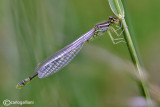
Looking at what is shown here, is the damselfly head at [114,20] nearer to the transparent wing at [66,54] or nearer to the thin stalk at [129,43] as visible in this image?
the transparent wing at [66,54]

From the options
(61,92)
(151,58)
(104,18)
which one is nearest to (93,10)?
(104,18)

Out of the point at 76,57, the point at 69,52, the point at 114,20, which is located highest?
the point at 114,20

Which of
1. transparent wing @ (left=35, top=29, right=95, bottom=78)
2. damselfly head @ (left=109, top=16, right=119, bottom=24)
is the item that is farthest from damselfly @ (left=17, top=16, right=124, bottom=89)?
damselfly head @ (left=109, top=16, right=119, bottom=24)

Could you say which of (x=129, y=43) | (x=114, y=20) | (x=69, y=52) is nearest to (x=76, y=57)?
(x=69, y=52)

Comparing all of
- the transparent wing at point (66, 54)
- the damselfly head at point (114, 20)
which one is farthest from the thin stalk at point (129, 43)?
the transparent wing at point (66, 54)

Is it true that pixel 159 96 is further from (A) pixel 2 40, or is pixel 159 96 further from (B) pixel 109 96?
(A) pixel 2 40

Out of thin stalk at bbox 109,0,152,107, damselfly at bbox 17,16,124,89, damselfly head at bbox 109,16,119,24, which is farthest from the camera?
damselfly at bbox 17,16,124,89

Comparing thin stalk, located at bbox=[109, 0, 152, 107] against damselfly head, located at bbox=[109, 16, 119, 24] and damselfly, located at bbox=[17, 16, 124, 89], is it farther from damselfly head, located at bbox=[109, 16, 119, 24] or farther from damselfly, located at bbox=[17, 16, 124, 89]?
damselfly, located at bbox=[17, 16, 124, 89]

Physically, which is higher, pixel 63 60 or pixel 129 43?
pixel 129 43

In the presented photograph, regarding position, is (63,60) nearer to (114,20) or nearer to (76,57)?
(76,57)
